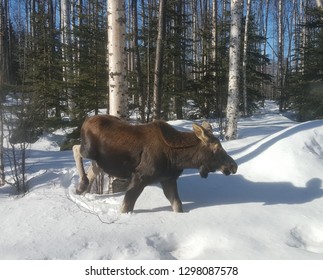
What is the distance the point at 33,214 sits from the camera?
453 cm

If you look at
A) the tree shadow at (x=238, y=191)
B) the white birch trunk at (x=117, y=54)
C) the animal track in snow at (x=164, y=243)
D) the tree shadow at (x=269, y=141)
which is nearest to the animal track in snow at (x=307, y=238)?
the tree shadow at (x=238, y=191)

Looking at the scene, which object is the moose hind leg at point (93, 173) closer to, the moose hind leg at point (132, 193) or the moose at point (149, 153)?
the moose at point (149, 153)

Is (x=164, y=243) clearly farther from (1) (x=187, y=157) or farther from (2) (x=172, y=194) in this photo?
(1) (x=187, y=157)

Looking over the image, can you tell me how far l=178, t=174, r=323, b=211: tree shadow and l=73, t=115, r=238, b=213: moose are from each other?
596mm

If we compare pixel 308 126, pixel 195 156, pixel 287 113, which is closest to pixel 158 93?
pixel 308 126

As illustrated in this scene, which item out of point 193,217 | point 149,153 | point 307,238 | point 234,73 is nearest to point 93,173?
point 149,153

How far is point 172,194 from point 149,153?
64cm

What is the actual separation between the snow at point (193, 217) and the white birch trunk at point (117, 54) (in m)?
1.42

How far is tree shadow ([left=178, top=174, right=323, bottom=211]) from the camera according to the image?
16.8 feet

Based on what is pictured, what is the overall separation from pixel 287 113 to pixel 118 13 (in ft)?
59.6

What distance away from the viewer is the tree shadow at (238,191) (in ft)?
16.8

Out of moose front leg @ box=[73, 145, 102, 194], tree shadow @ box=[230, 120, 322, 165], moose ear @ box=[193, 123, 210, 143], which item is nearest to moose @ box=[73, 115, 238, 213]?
moose ear @ box=[193, 123, 210, 143]

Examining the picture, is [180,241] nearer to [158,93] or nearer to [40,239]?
[40,239]

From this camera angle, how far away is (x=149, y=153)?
177 inches
